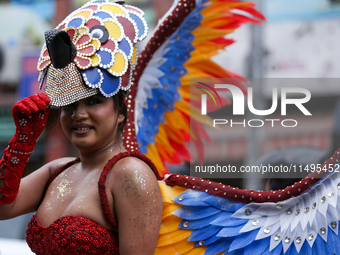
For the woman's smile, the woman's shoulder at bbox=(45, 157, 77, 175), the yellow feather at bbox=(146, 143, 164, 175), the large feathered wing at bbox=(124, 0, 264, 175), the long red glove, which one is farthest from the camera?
the yellow feather at bbox=(146, 143, 164, 175)

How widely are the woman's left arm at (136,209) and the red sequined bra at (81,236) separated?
0.13 ft

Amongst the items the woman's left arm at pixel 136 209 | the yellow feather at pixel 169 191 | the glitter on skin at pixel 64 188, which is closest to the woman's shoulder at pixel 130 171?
the woman's left arm at pixel 136 209

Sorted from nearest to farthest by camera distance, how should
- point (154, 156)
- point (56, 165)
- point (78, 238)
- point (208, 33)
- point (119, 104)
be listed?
point (78, 238) → point (119, 104) → point (56, 165) → point (208, 33) → point (154, 156)

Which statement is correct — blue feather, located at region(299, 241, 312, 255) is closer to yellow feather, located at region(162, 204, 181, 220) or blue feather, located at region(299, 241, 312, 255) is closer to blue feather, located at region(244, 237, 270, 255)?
blue feather, located at region(244, 237, 270, 255)

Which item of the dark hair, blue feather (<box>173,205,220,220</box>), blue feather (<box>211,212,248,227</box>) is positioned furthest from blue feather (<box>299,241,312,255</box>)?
the dark hair

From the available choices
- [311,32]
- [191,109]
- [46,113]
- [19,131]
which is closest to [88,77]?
[46,113]

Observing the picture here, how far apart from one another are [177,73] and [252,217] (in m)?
0.84

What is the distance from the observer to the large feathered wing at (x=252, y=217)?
135 centimetres

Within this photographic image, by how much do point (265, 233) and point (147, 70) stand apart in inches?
38.0

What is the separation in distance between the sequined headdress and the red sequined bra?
0.28 meters

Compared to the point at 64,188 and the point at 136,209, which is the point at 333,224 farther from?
the point at 64,188

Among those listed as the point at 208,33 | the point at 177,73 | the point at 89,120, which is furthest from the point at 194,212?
the point at 208,33

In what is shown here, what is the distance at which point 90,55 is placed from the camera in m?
1.36

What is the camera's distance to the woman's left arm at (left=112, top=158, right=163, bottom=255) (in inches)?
50.9
